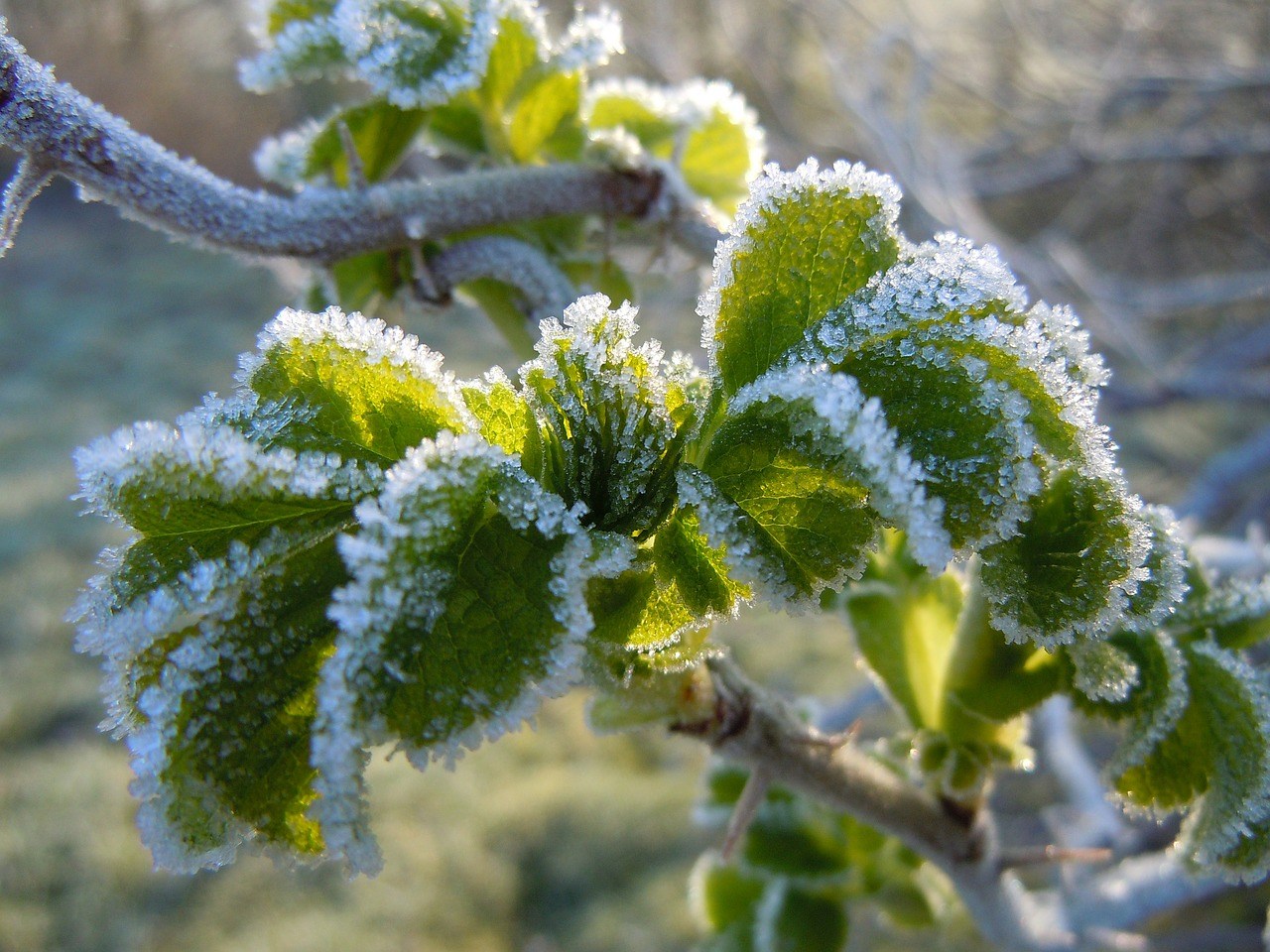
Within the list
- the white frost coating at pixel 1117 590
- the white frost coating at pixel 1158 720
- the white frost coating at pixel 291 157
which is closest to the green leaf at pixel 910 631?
the white frost coating at pixel 1158 720

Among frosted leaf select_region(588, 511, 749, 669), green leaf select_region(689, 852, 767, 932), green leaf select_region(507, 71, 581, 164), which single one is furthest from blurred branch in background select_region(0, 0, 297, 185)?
frosted leaf select_region(588, 511, 749, 669)

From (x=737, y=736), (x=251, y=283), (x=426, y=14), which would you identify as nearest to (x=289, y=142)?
(x=426, y=14)

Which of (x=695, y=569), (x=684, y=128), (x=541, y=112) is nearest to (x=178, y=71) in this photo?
(x=541, y=112)

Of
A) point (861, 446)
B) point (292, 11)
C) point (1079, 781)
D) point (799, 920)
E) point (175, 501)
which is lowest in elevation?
point (799, 920)

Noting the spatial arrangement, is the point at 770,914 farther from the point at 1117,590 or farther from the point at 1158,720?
the point at 1117,590

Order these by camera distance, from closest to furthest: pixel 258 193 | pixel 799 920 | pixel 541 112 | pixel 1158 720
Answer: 1. pixel 1158 720
2. pixel 258 193
3. pixel 541 112
4. pixel 799 920

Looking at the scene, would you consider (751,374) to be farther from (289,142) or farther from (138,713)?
(289,142)

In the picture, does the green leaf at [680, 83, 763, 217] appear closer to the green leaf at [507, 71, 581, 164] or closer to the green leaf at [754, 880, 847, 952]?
the green leaf at [507, 71, 581, 164]
